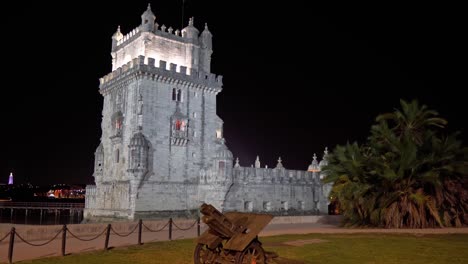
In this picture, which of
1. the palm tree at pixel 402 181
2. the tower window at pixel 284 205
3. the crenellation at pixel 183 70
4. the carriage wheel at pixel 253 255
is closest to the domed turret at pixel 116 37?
the crenellation at pixel 183 70

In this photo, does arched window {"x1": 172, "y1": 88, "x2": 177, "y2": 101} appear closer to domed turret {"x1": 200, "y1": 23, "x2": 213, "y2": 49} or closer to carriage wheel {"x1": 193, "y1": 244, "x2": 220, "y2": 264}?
domed turret {"x1": 200, "y1": 23, "x2": 213, "y2": 49}

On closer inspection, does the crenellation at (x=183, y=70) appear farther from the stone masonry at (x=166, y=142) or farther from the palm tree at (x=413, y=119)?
the palm tree at (x=413, y=119)

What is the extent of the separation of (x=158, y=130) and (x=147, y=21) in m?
9.63

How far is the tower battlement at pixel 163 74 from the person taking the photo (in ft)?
128

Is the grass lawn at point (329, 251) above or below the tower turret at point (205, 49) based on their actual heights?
below

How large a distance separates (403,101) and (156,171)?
20.1m

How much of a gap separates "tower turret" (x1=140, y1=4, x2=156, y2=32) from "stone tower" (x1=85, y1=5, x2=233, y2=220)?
0.09 metres

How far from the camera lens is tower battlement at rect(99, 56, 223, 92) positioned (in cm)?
3900

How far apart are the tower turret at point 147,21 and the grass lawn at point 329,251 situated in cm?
2442

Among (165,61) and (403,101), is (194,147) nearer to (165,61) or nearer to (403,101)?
(165,61)

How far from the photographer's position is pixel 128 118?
3994 centimetres

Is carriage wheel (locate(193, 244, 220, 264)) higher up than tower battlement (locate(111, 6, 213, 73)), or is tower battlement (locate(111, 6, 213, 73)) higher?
tower battlement (locate(111, 6, 213, 73))

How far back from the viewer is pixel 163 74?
39.8 m

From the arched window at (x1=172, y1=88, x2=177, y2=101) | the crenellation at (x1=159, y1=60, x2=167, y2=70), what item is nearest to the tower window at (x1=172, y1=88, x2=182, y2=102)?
the arched window at (x1=172, y1=88, x2=177, y2=101)
